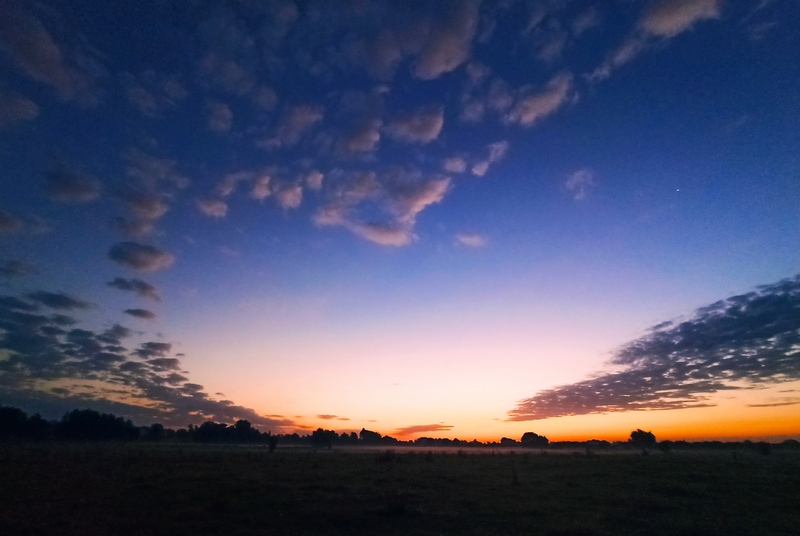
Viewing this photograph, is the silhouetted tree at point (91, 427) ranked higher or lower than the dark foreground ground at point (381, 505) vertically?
higher

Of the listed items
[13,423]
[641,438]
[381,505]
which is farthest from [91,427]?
[641,438]

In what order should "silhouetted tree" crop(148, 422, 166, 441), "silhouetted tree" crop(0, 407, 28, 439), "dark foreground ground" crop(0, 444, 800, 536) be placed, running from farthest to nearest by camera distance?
"silhouetted tree" crop(148, 422, 166, 441) < "silhouetted tree" crop(0, 407, 28, 439) < "dark foreground ground" crop(0, 444, 800, 536)

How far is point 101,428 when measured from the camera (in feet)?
438

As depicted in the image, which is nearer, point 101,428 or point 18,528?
point 18,528

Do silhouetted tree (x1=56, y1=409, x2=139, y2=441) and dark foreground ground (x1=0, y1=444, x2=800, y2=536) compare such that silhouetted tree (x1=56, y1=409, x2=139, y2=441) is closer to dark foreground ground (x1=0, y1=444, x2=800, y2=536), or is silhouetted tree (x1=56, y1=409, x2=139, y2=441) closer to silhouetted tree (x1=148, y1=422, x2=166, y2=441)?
silhouetted tree (x1=148, y1=422, x2=166, y2=441)

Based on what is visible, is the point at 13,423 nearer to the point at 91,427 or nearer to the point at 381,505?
the point at 91,427

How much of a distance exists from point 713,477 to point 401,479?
1121 inches

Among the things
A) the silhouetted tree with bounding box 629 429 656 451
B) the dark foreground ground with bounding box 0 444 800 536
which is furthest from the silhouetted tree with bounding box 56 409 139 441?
the silhouetted tree with bounding box 629 429 656 451

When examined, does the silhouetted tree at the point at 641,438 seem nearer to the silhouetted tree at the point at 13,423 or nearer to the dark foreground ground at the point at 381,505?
the dark foreground ground at the point at 381,505

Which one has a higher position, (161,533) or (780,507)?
(780,507)

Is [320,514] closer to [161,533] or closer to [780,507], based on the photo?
[161,533]

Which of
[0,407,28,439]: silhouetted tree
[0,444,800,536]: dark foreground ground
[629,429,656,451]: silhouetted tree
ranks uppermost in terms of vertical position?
[629,429,656,451]: silhouetted tree

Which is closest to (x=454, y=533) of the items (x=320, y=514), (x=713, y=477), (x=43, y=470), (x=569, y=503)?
(x=320, y=514)

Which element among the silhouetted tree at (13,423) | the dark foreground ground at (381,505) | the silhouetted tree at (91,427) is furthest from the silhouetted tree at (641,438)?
the silhouetted tree at (13,423)
